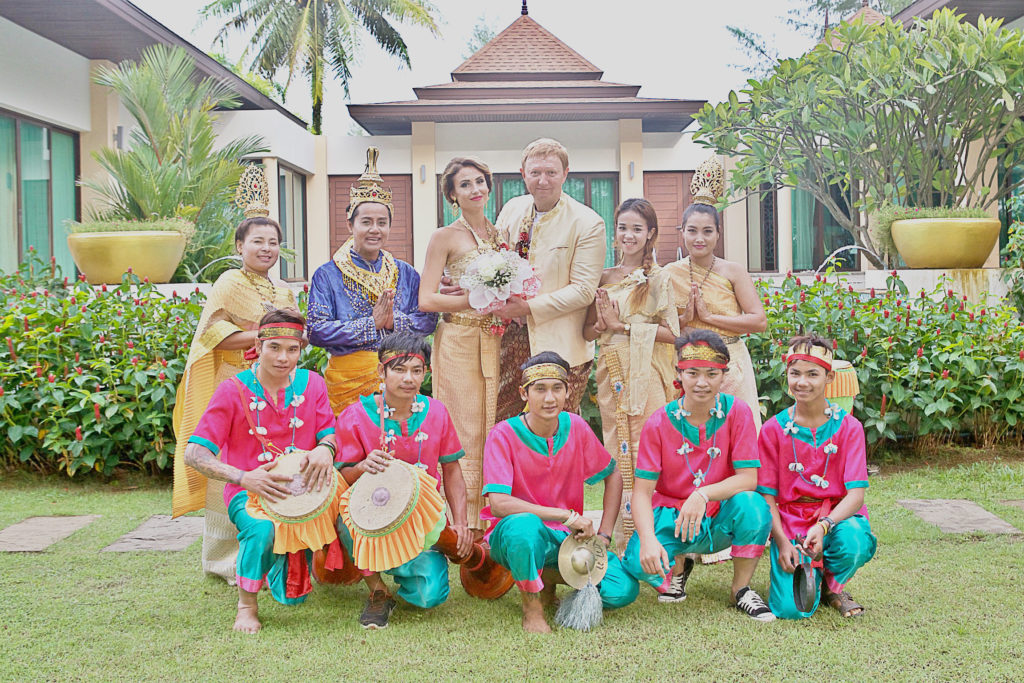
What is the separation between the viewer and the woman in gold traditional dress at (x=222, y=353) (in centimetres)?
389

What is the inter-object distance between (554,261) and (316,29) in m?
19.9

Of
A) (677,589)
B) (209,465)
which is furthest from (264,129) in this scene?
(677,589)

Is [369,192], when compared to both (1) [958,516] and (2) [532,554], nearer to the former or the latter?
(2) [532,554]

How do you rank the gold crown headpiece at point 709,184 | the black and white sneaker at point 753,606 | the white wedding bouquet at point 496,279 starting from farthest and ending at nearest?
the gold crown headpiece at point 709,184
the white wedding bouquet at point 496,279
the black and white sneaker at point 753,606

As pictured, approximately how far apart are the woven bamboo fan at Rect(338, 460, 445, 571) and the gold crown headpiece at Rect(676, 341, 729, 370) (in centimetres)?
103

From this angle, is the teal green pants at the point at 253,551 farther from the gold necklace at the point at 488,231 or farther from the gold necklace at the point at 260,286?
the gold necklace at the point at 488,231

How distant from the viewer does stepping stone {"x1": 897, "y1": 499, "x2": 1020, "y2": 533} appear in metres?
4.46

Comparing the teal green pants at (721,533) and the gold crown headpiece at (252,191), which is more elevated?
the gold crown headpiece at (252,191)

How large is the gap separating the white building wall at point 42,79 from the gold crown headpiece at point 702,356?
362 inches

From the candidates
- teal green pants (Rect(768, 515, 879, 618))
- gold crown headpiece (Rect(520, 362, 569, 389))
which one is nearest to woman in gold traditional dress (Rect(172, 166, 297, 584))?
gold crown headpiece (Rect(520, 362, 569, 389))

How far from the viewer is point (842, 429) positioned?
3480mm

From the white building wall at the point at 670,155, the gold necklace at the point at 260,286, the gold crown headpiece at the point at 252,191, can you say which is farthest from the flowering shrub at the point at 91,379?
the white building wall at the point at 670,155

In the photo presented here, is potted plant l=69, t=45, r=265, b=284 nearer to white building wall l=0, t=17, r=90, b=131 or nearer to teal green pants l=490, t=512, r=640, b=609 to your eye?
white building wall l=0, t=17, r=90, b=131

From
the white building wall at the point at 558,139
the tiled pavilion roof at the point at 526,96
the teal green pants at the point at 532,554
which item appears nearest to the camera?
the teal green pants at the point at 532,554
